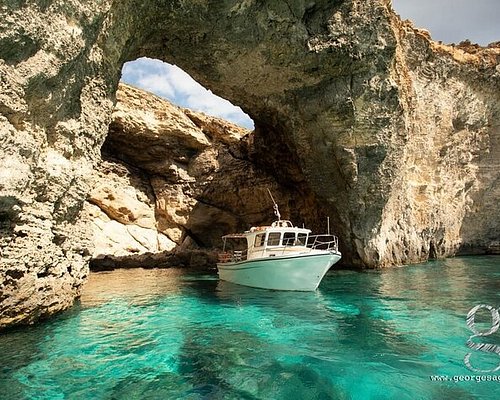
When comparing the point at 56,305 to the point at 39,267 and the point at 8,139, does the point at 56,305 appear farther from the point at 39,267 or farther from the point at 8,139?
the point at 8,139

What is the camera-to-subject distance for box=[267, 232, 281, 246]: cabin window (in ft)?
52.4

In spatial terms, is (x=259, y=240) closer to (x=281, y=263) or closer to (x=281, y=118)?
(x=281, y=263)

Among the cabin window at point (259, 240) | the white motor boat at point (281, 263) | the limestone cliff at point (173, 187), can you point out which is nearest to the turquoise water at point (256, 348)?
the white motor boat at point (281, 263)

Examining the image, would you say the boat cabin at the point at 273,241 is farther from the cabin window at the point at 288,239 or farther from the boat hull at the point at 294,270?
the boat hull at the point at 294,270

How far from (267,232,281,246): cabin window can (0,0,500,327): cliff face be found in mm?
6259

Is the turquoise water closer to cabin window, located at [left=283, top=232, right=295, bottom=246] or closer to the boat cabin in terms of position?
the boat cabin

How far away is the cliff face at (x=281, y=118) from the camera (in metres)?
8.45

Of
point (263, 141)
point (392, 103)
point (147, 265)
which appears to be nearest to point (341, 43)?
point (392, 103)

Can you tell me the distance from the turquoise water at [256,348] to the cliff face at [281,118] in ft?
6.36

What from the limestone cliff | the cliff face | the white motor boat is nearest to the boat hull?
the white motor boat

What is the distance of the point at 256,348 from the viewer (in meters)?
7.76

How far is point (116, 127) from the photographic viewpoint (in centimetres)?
2578

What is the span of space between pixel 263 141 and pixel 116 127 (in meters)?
10.4

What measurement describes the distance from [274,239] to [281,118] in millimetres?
7560
